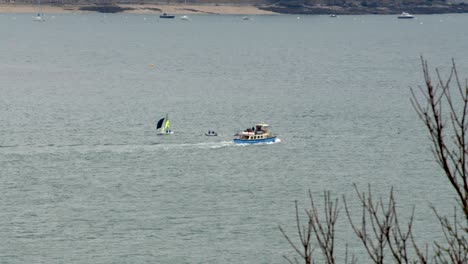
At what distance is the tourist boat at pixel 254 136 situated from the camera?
359 feet

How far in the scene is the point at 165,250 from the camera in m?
66.2

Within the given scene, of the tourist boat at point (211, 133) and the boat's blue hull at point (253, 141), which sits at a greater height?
the tourist boat at point (211, 133)

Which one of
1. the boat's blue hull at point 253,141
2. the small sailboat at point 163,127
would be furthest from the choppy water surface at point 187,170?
the small sailboat at point 163,127

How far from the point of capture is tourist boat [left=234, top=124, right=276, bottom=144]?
109500mm

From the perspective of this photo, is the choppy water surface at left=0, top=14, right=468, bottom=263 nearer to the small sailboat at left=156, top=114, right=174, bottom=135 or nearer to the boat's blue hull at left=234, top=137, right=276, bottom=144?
the boat's blue hull at left=234, top=137, right=276, bottom=144

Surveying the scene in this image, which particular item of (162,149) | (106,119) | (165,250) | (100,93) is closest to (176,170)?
(162,149)

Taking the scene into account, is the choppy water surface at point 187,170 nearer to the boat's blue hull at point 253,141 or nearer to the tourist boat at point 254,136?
the boat's blue hull at point 253,141

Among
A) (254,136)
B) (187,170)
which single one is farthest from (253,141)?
(187,170)

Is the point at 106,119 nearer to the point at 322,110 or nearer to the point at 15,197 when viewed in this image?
the point at 322,110

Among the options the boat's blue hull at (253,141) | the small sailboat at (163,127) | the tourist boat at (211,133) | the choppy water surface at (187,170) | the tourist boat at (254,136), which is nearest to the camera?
the choppy water surface at (187,170)

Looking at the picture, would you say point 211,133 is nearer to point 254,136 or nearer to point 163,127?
point 254,136

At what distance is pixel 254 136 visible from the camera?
360ft

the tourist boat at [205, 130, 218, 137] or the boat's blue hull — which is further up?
the tourist boat at [205, 130, 218, 137]

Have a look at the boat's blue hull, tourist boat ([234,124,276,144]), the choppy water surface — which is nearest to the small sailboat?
the choppy water surface
